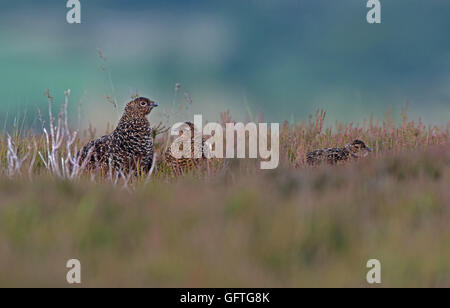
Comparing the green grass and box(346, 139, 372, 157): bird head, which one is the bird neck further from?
box(346, 139, 372, 157): bird head

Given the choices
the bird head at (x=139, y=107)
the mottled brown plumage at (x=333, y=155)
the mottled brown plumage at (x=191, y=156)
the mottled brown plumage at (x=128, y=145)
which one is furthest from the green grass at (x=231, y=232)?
the bird head at (x=139, y=107)

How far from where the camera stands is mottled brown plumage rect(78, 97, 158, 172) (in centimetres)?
731

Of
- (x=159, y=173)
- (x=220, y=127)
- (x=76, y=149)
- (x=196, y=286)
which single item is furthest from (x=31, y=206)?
(x=220, y=127)

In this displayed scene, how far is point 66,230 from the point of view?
4078 mm

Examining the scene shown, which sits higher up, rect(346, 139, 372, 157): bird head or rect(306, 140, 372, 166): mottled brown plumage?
rect(346, 139, 372, 157): bird head

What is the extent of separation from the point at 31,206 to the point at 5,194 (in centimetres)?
75

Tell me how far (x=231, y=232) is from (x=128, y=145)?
3851 mm

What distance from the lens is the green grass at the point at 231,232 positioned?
3.48m

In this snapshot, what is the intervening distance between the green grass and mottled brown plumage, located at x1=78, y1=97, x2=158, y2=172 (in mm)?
1659

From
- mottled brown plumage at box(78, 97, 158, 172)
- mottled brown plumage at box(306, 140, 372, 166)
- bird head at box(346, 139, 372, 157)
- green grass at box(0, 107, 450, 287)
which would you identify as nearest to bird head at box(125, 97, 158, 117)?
mottled brown plumage at box(78, 97, 158, 172)

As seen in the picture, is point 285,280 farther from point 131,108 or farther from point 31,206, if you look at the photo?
point 131,108

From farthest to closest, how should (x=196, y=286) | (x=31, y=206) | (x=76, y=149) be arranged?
(x=76, y=149) < (x=31, y=206) < (x=196, y=286)

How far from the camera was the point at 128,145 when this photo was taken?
7.43 meters

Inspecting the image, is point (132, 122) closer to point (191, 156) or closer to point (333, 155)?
point (191, 156)
